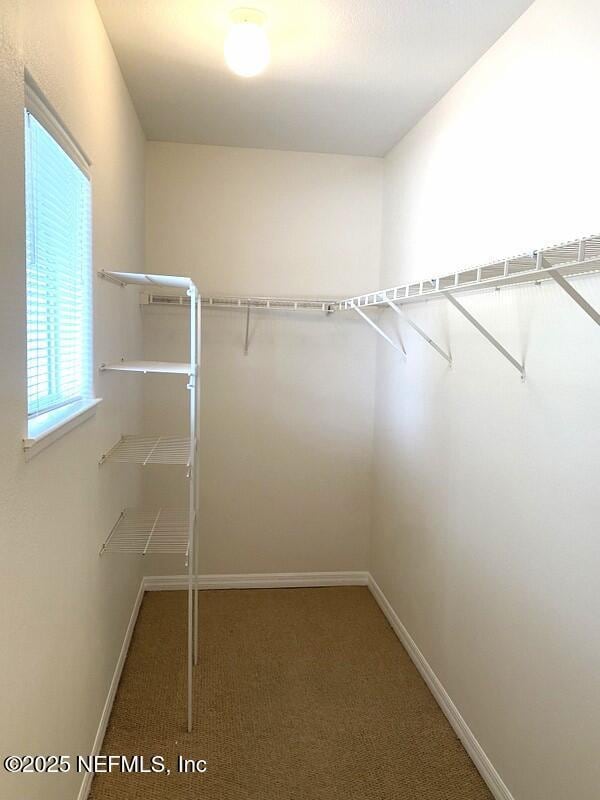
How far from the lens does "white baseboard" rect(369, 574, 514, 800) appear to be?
196cm

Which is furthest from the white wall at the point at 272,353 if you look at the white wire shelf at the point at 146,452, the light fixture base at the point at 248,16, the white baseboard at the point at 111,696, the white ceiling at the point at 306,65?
the light fixture base at the point at 248,16

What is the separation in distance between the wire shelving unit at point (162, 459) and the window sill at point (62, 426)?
0.27 metres

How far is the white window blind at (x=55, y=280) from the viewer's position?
1.38 meters

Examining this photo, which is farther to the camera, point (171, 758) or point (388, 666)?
point (388, 666)

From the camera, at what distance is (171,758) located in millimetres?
2094

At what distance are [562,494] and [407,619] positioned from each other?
1511 millimetres

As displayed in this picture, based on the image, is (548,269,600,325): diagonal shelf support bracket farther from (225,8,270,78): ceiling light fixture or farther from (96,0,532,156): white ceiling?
(225,8,270,78): ceiling light fixture

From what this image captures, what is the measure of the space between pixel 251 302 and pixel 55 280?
1.74m

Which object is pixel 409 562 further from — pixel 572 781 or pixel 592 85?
pixel 592 85

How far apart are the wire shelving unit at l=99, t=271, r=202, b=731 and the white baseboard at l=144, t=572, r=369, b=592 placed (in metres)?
0.76

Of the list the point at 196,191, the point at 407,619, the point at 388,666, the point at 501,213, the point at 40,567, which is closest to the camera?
the point at 40,567

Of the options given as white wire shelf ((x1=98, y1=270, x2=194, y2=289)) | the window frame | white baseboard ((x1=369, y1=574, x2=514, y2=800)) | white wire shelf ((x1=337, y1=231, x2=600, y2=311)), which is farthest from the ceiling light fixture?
white baseboard ((x1=369, y1=574, x2=514, y2=800))

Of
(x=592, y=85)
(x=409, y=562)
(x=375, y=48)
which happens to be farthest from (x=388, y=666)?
(x=375, y=48)

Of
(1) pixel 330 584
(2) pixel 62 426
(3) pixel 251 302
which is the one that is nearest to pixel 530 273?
(2) pixel 62 426
